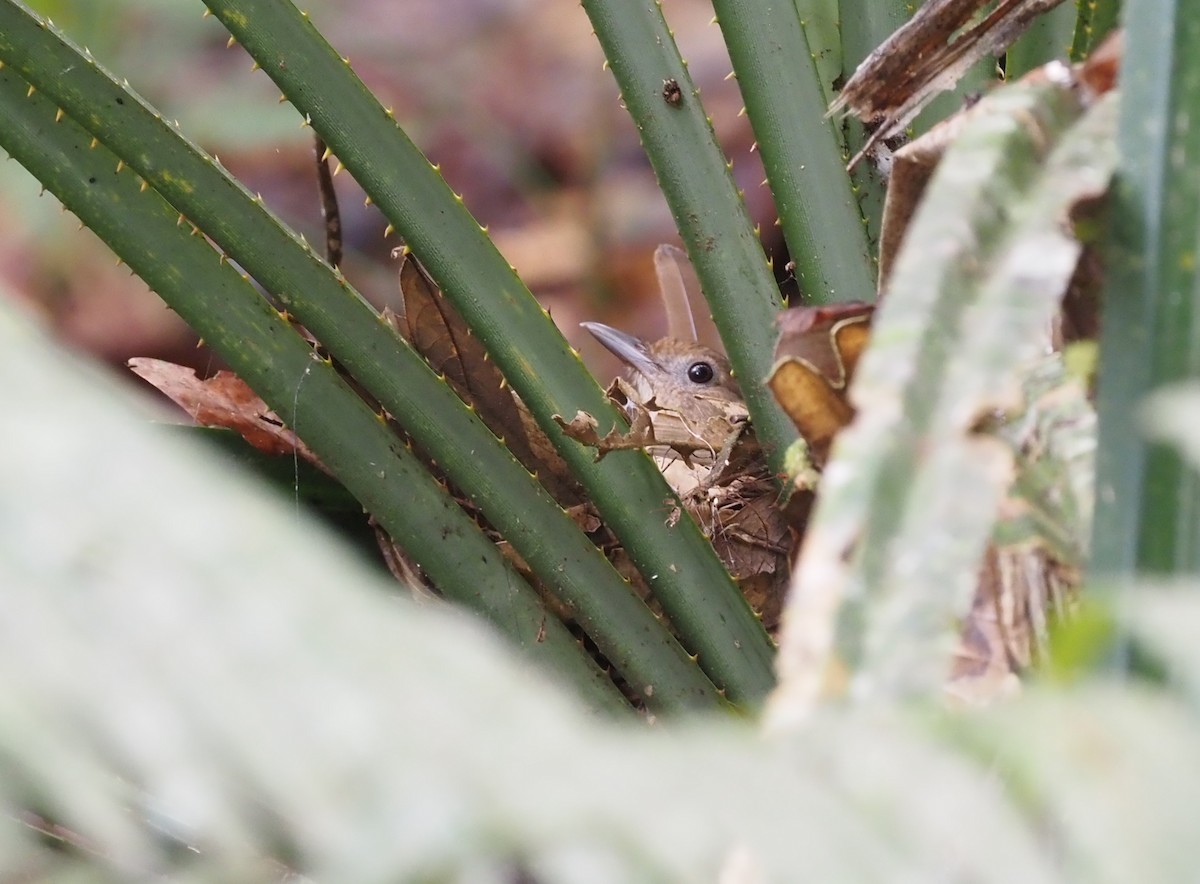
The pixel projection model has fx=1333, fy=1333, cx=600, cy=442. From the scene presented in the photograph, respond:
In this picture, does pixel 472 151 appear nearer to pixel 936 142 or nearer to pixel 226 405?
pixel 226 405

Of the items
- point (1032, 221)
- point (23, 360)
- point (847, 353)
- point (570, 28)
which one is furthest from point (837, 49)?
point (570, 28)

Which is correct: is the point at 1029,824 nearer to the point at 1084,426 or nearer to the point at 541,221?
the point at 1084,426

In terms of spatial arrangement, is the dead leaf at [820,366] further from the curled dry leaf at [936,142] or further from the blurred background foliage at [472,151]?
the blurred background foliage at [472,151]

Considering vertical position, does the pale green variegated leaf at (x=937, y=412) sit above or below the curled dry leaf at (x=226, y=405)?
above

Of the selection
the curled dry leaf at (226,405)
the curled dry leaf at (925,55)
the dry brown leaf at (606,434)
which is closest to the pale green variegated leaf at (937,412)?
the curled dry leaf at (925,55)

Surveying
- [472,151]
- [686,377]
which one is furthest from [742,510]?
[472,151]
